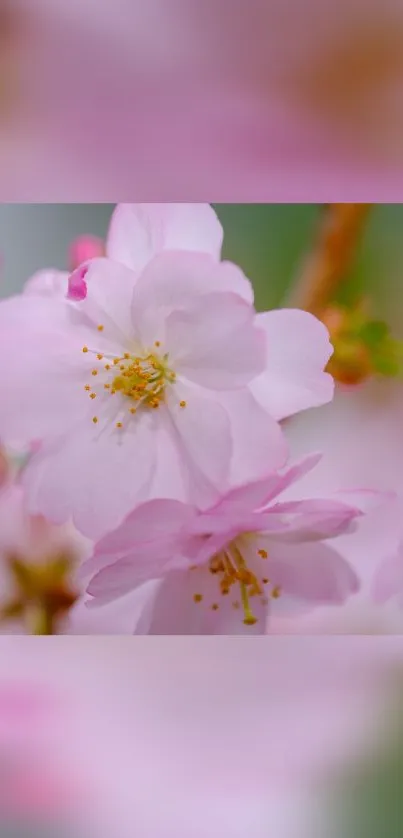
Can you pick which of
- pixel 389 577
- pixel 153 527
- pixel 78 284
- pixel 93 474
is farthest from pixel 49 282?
pixel 389 577

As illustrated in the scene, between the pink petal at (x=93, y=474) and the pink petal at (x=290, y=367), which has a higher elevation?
the pink petal at (x=290, y=367)

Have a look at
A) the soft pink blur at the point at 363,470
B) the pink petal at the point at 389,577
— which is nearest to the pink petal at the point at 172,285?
the soft pink blur at the point at 363,470

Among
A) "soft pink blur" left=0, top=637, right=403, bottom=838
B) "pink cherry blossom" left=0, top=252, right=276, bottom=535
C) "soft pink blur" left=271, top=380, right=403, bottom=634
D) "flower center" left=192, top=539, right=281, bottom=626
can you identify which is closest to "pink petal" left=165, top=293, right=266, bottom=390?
"pink cherry blossom" left=0, top=252, right=276, bottom=535

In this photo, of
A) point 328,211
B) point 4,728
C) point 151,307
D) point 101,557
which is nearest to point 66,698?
point 4,728

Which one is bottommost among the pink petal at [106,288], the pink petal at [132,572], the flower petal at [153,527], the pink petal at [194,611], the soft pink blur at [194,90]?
the pink petal at [194,611]

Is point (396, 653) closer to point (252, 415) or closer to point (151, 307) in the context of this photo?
point (252, 415)

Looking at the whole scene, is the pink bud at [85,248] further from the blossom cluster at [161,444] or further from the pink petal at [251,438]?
the pink petal at [251,438]

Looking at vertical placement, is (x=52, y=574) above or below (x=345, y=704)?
above
